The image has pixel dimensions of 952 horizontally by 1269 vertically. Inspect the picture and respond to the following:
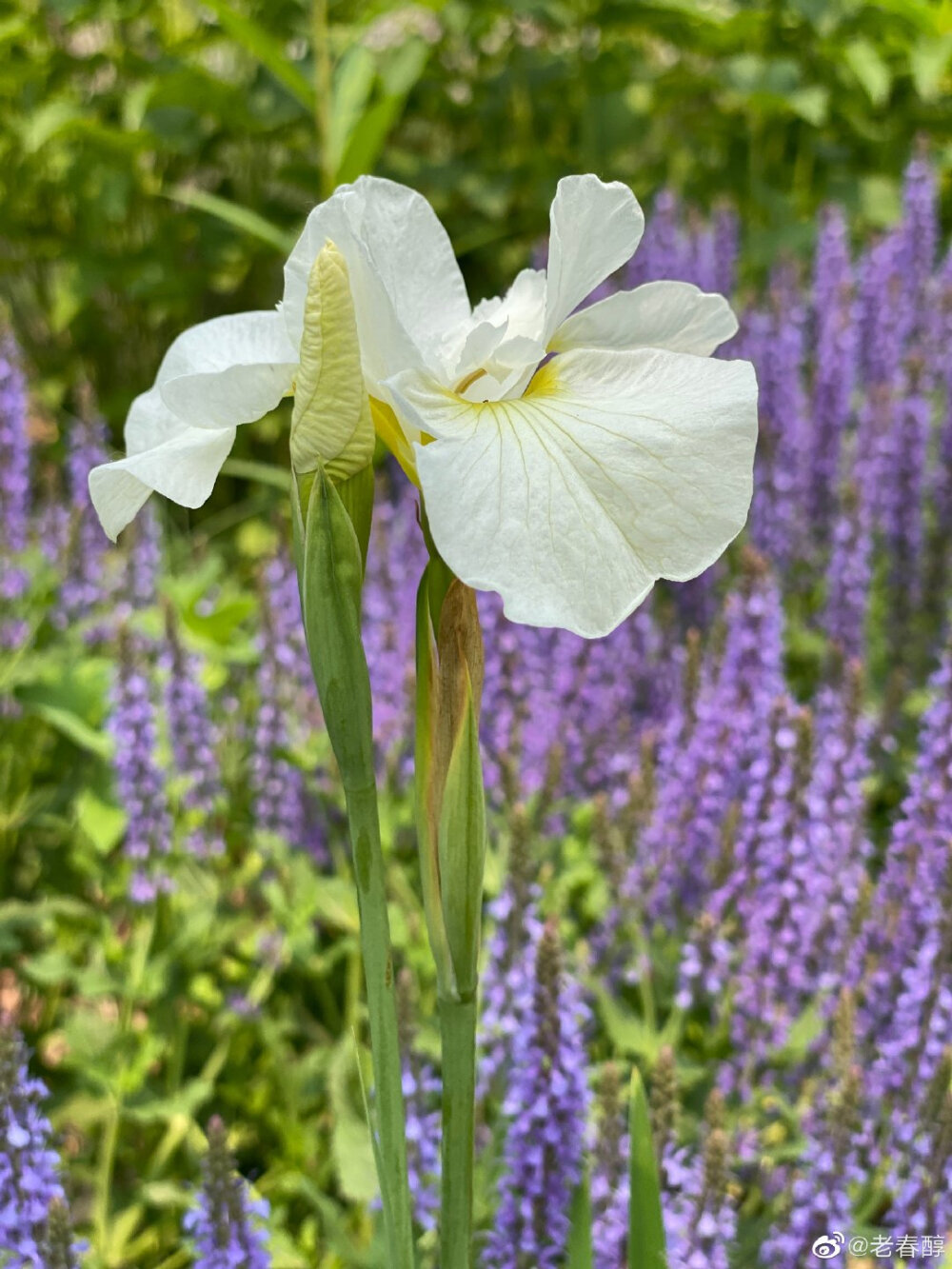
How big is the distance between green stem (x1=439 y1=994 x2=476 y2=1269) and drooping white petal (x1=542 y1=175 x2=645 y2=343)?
1.47 ft

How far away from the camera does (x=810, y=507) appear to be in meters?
2.81

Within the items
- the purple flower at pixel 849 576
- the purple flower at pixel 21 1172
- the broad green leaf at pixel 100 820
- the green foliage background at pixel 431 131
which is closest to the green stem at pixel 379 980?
the purple flower at pixel 21 1172

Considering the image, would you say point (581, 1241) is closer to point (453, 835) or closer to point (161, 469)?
point (453, 835)

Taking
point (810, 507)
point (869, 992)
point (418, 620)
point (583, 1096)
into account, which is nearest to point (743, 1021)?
point (869, 992)

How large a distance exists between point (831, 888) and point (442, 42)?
10.7 ft

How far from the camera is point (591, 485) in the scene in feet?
2.44

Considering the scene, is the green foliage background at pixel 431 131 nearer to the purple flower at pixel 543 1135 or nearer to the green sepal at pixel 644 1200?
the purple flower at pixel 543 1135

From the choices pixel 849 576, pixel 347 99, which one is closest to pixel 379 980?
pixel 849 576

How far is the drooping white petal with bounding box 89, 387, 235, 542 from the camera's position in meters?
0.81

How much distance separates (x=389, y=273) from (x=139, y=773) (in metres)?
1.34

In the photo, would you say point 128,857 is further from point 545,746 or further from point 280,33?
point 280,33

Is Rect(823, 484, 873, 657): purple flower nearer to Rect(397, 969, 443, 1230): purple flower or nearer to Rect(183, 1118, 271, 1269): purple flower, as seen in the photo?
Rect(397, 969, 443, 1230): purple flower

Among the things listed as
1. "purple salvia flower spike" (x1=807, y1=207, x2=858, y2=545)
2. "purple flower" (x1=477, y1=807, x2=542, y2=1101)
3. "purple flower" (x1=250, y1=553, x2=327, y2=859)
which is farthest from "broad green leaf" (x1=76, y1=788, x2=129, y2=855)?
"purple salvia flower spike" (x1=807, y1=207, x2=858, y2=545)

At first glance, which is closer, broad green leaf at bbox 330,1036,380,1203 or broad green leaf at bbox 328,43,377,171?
broad green leaf at bbox 330,1036,380,1203
